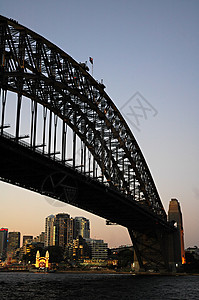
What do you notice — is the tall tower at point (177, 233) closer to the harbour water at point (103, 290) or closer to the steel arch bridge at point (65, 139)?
the steel arch bridge at point (65, 139)

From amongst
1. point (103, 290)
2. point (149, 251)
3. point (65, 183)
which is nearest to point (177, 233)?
point (149, 251)

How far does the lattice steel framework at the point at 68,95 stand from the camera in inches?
1821

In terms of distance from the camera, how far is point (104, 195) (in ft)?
217

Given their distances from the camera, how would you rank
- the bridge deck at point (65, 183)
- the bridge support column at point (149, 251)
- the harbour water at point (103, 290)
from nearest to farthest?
the bridge deck at point (65, 183), the harbour water at point (103, 290), the bridge support column at point (149, 251)

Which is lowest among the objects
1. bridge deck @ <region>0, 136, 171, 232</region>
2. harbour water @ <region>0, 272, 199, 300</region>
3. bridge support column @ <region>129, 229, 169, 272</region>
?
harbour water @ <region>0, 272, 199, 300</region>

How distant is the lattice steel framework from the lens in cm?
4625

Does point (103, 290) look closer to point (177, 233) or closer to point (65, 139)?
Result: point (65, 139)

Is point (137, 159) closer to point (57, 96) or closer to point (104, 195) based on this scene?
point (104, 195)

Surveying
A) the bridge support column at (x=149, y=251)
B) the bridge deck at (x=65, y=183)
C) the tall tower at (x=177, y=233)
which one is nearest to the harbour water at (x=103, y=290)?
the bridge deck at (x=65, y=183)

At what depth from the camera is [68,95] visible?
60531mm

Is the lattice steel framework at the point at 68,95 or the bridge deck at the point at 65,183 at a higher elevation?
the lattice steel framework at the point at 68,95

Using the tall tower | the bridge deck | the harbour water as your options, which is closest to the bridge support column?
the tall tower

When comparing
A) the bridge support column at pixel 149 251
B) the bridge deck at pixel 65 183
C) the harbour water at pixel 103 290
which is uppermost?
the bridge deck at pixel 65 183

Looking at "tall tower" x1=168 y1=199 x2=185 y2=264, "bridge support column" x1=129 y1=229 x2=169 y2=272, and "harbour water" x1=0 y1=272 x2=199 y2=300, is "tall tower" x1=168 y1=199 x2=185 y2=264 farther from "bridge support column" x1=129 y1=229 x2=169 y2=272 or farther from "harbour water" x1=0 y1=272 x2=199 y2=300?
"harbour water" x1=0 y1=272 x2=199 y2=300
